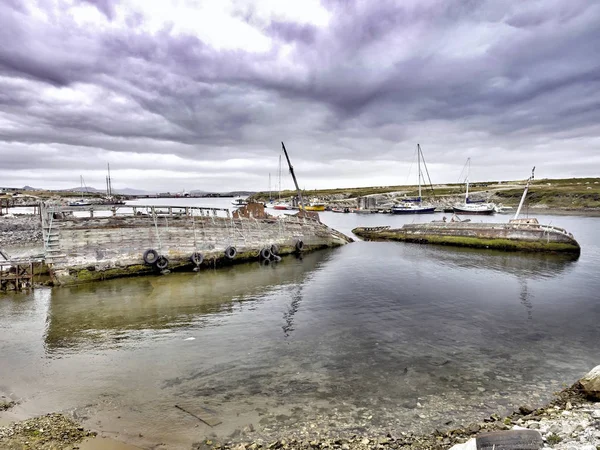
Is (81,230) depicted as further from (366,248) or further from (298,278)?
(366,248)

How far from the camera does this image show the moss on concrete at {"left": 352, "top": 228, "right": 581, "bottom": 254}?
138ft

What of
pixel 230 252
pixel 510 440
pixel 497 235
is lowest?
pixel 510 440

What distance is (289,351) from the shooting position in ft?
51.2

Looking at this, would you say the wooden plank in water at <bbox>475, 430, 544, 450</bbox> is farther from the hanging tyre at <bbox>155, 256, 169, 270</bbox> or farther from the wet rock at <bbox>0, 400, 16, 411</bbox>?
the hanging tyre at <bbox>155, 256, 169, 270</bbox>

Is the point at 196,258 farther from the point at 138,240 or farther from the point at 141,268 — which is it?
the point at 138,240

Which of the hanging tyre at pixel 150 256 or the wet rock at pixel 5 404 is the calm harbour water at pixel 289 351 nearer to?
the wet rock at pixel 5 404

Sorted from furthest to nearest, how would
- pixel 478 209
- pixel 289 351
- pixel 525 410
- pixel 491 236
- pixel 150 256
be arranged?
pixel 478 209, pixel 491 236, pixel 150 256, pixel 289 351, pixel 525 410

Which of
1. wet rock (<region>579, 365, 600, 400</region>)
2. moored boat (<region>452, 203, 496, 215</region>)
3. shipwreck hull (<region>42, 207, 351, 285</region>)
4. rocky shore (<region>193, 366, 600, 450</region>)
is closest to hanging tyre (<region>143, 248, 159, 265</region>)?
shipwreck hull (<region>42, 207, 351, 285</region>)

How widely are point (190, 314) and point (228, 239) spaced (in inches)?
658

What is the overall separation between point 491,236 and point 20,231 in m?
70.1

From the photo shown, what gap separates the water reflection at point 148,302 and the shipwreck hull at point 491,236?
27990mm

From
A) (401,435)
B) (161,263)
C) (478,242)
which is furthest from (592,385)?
(478,242)

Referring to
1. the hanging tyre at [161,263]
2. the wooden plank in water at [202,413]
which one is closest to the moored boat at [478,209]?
the hanging tyre at [161,263]

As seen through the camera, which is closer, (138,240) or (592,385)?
(592,385)
